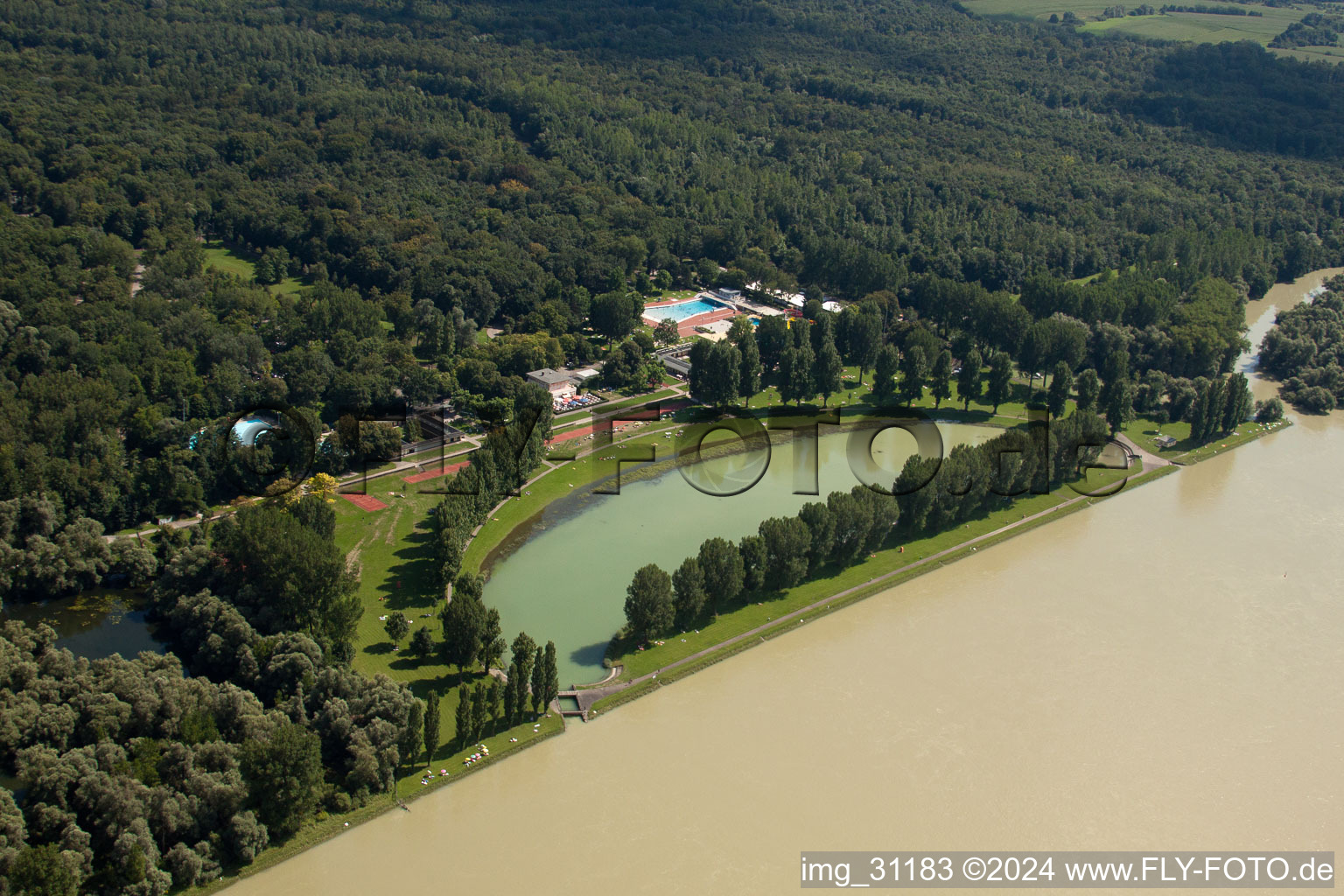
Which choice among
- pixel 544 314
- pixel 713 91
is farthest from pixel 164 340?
pixel 713 91

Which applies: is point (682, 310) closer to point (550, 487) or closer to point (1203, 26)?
point (550, 487)

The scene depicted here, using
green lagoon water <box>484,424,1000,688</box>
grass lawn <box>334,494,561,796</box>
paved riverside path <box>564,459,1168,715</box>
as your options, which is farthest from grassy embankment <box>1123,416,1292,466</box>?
grass lawn <box>334,494,561,796</box>

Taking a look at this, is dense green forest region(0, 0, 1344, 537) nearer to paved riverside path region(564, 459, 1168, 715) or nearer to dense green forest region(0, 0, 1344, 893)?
dense green forest region(0, 0, 1344, 893)

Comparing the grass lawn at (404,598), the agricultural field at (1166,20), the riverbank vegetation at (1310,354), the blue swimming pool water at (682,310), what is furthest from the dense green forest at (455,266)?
→ the agricultural field at (1166,20)

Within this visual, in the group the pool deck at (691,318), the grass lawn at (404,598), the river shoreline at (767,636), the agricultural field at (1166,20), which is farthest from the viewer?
the agricultural field at (1166,20)

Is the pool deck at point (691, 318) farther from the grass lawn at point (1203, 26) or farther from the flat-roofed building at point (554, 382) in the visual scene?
the grass lawn at point (1203, 26)

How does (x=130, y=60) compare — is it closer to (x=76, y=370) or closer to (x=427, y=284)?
(x=427, y=284)
